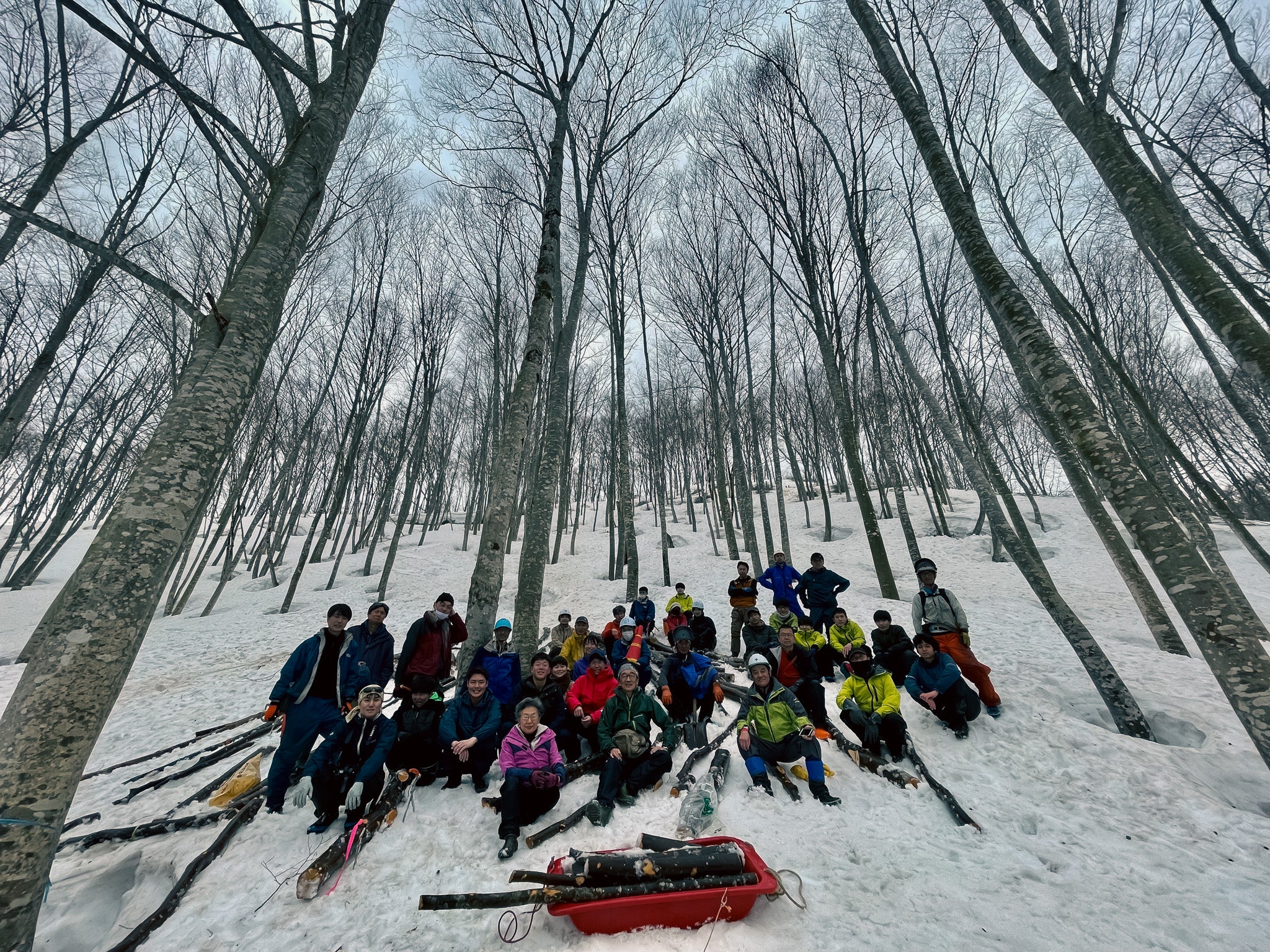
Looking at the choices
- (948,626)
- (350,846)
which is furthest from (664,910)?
(948,626)

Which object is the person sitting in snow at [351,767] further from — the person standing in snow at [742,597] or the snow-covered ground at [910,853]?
the person standing in snow at [742,597]

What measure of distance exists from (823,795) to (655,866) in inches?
78.2

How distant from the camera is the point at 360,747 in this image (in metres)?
4.20

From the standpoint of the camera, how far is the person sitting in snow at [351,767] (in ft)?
12.4

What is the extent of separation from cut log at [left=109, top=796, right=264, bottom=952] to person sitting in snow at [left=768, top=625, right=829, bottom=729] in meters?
5.05

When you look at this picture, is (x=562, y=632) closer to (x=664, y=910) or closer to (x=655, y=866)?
(x=655, y=866)

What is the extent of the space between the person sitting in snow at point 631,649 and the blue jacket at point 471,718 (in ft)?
8.72

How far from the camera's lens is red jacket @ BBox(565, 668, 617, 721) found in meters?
5.61

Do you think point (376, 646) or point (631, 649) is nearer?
point (376, 646)

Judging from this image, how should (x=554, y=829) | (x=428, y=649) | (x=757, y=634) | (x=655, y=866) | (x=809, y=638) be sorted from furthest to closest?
(x=757, y=634) < (x=809, y=638) < (x=428, y=649) < (x=554, y=829) < (x=655, y=866)

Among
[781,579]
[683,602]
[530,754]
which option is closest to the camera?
[530,754]

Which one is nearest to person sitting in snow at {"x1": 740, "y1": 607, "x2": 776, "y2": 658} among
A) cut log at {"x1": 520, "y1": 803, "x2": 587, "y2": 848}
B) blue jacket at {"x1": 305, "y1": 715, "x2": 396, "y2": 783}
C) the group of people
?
the group of people

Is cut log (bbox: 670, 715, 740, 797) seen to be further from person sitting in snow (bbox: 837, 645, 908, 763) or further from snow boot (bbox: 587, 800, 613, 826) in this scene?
person sitting in snow (bbox: 837, 645, 908, 763)

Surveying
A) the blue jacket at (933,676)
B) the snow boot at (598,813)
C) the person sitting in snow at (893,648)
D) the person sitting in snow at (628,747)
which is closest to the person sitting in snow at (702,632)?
the person sitting in snow at (893,648)
